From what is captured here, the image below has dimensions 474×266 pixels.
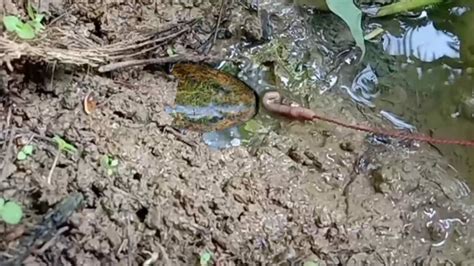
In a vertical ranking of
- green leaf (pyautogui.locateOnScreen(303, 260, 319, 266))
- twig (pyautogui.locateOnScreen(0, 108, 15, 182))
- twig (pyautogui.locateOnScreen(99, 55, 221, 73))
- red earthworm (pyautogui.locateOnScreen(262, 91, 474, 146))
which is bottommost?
green leaf (pyautogui.locateOnScreen(303, 260, 319, 266))

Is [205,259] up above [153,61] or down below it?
below

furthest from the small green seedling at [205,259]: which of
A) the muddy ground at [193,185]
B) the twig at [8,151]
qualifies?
the twig at [8,151]

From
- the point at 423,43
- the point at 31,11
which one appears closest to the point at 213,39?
the point at 31,11

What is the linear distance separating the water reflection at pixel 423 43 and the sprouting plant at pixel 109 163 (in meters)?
0.89

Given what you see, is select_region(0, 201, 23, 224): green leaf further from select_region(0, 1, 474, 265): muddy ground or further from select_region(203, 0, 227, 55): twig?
select_region(203, 0, 227, 55): twig

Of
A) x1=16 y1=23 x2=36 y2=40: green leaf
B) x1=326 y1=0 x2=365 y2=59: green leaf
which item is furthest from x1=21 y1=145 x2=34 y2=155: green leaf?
x1=326 y1=0 x2=365 y2=59: green leaf

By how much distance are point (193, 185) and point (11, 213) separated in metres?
0.42

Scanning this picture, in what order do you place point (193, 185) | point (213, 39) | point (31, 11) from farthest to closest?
point (213, 39)
point (31, 11)
point (193, 185)

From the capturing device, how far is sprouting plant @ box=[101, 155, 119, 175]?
163cm

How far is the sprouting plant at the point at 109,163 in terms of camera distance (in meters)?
1.63

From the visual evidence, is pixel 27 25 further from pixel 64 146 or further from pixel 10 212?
pixel 10 212

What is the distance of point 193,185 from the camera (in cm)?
167

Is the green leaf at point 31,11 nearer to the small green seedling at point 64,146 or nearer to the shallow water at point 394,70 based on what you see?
the small green seedling at point 64,146

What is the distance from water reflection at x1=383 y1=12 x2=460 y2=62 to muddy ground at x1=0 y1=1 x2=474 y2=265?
0.90 ft
